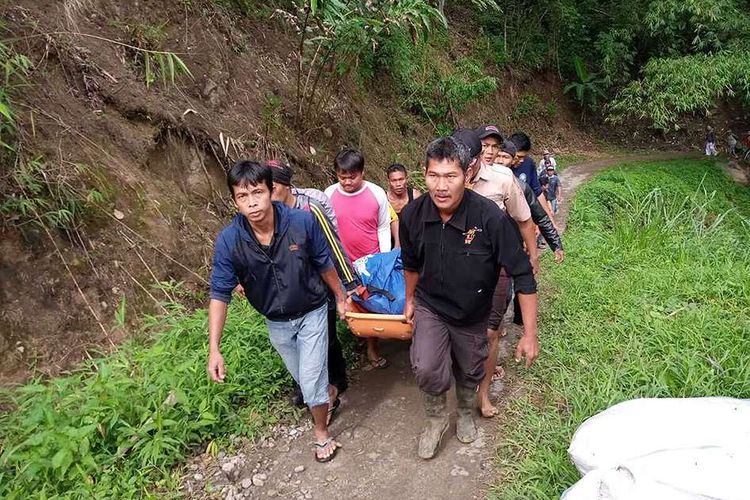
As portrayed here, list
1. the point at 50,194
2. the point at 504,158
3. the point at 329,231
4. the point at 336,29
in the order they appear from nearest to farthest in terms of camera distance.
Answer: the point at 329,231 < the point at 50,194 < the point at 504,158 < the point at 336,29

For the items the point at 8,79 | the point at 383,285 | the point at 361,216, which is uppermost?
the point at 8,79

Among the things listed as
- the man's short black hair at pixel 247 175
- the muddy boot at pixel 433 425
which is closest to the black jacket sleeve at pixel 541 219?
the muddy boot at pixel 433 425

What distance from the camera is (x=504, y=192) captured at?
3.10 metres

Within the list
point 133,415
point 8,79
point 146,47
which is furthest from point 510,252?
point 146,47

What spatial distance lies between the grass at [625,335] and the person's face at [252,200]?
189cm

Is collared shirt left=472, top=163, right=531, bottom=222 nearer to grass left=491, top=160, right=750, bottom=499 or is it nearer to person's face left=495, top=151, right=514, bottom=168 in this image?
grass left=491, top=160, right=750, bottom=499

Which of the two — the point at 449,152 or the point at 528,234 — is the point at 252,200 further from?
the point at 528,234

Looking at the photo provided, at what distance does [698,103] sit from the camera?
12273 mm

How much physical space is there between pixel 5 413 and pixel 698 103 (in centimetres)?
1409

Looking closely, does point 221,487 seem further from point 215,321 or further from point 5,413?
point 5,413

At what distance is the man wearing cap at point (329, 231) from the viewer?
10.9ft

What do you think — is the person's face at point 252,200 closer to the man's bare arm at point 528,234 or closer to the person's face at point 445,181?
the person's face at point 445,181

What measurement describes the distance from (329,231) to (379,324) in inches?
26.6

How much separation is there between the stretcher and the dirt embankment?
1.91 metres
